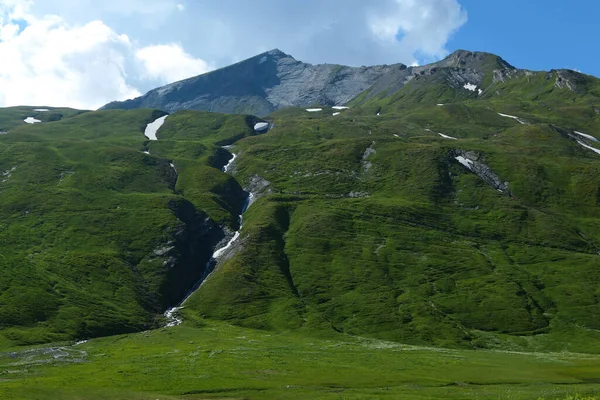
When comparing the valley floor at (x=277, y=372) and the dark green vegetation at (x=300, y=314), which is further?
the dark green vegetation at (x=300, y=314)

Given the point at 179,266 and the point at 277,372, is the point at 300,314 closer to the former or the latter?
the point at 179,266

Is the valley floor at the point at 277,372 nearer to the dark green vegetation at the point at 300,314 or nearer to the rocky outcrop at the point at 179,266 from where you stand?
the dark green vegetation at the point at 300,314

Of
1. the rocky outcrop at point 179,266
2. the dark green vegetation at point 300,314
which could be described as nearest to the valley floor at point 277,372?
the dark green vegetation at point 300,314

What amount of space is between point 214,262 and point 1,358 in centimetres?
9657

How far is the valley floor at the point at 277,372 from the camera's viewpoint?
69625mm

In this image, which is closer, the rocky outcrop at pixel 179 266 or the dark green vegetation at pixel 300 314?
the dark green vegetation at pixel 300 314

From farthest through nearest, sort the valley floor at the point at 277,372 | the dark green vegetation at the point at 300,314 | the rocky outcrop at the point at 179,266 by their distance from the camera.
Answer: the rocky outcrop at the point at 179,266 < the dark green vegetation at the point at 300,314 < the valley floor at the point at 277,372

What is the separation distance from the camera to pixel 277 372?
85.4m

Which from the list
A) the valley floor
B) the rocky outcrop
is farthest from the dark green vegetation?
the rocky outcrop

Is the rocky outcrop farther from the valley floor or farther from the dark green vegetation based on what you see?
the valley floor

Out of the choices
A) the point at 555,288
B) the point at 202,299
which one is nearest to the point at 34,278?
the point at 202,299

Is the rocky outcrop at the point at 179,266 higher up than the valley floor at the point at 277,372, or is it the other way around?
the rocky outcrop at the point at 179,266

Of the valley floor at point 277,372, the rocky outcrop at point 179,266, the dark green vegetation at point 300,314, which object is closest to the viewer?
→ the valley floor at point 277,372

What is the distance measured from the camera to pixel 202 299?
6457 inches
